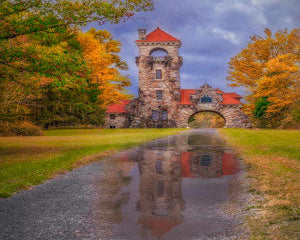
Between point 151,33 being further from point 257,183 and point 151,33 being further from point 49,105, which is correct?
point 257,183

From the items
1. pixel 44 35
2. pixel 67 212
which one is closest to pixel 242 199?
pixel 67 212

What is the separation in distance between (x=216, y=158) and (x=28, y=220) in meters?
6.65

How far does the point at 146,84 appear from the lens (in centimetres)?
4312

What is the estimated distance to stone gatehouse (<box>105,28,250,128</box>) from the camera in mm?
42531

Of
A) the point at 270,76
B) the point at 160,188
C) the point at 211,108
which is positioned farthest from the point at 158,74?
the point at 160,188

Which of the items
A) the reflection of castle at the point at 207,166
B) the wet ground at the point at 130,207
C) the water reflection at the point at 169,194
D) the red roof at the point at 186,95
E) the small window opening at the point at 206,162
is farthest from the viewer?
the red roof at the point at 186,95

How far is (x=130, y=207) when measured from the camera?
412 cm

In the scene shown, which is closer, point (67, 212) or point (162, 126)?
point (67, 212)

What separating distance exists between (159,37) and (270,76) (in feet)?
66.9

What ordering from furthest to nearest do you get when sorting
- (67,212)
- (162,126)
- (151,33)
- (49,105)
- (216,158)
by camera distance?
(151,33) → (162,126) → (49,105) → (216,158) → (67,212)

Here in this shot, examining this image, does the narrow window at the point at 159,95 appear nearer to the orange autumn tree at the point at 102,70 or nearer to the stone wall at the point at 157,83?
the stone wall at the point at 157,83

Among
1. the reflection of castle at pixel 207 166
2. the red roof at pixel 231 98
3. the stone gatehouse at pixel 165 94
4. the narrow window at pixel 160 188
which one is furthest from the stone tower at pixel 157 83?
the narrow window at pixel 160 188

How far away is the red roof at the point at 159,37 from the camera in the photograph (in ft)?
141

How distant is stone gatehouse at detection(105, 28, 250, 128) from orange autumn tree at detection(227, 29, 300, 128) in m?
6.46
